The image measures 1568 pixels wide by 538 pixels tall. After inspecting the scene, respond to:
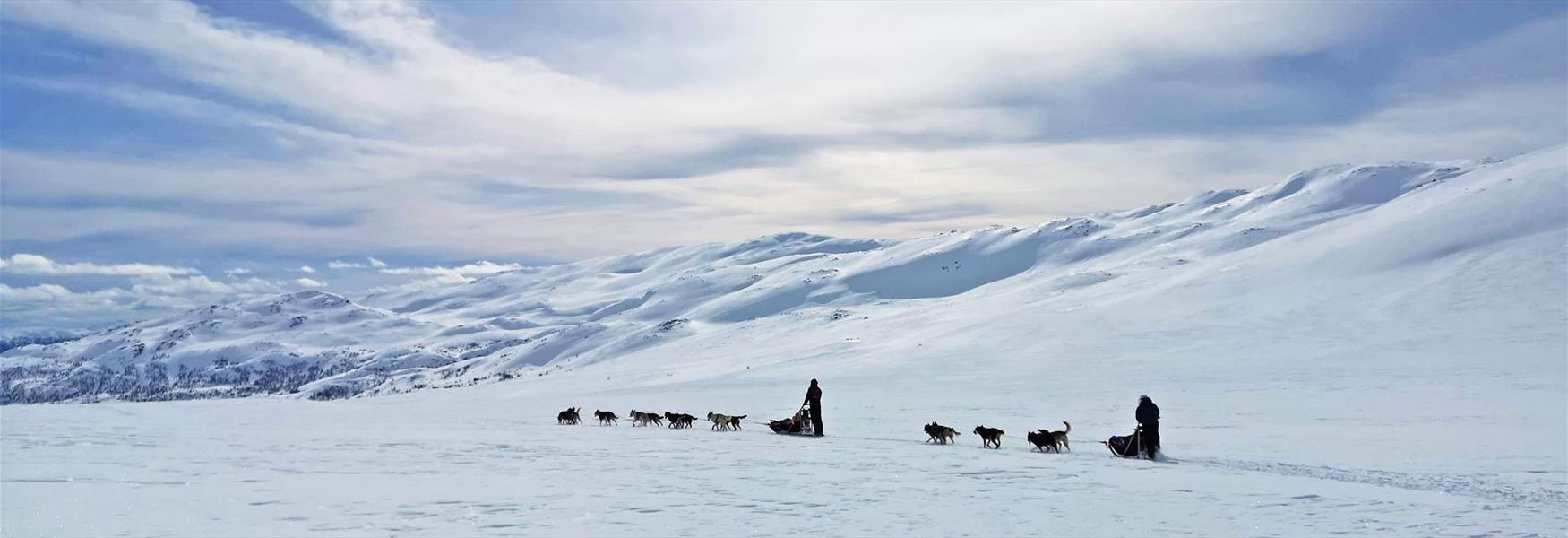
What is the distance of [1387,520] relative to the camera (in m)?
10.5

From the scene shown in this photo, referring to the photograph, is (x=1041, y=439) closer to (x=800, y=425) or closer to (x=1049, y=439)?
(x=1049, y=439)

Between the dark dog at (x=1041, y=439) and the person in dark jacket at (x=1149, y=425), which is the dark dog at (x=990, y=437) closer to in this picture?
the dark dog at (x=1041, y=439)

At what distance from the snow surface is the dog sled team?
61 cm

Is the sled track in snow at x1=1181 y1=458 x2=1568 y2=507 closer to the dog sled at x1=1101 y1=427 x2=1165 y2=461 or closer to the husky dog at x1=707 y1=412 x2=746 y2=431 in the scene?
the dog sled at x1=1101 y1=427 x2=1165 y2=461

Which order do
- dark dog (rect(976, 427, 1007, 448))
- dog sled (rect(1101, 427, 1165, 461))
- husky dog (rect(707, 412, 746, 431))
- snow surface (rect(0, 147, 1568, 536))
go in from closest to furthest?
snow surface (rect(0, 147, 1568, 536)), dog sled (rect(1101, 427, 1165, 461)), dark dog (rect(976, 427, 1007, 448)), husky dog (rect(707, 412, 746, 431))

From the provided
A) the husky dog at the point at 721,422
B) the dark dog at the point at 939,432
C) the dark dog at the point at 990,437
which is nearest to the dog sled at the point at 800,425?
the husky dog at the point at 721,422

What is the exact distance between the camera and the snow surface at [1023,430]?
11109 mm

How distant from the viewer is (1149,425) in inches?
691

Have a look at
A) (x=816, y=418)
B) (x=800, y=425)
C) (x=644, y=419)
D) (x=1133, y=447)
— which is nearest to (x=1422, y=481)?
(x=1133, y=447)

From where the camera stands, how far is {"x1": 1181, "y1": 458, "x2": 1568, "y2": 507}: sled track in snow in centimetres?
1224

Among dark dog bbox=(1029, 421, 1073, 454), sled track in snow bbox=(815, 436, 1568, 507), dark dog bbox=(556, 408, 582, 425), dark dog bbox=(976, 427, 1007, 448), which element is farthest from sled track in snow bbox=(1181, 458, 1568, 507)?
dark dog bbox=(556, 408, 582, 425)

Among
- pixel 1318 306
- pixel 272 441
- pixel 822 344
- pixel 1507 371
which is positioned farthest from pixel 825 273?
pixel 272 441

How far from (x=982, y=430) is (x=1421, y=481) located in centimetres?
801

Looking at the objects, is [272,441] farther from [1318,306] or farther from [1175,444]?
[1318,306]
